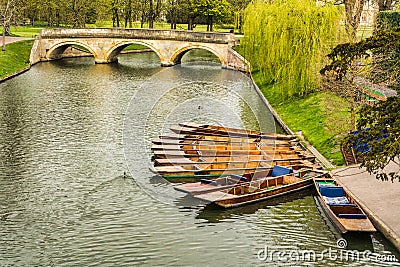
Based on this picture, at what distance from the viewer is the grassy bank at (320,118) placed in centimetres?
2758

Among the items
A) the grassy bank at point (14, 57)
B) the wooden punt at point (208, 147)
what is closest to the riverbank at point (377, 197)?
the wooden punt at point (208, 147)

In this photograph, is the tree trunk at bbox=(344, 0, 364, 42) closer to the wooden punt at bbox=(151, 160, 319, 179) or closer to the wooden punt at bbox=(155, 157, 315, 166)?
the wooden punt at bbox=(155, 157, 315, 166)

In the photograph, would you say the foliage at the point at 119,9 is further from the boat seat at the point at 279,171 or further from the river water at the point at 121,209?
the boat seat at the point at 279,171

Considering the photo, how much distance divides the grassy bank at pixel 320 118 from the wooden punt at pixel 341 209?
14.0 feet

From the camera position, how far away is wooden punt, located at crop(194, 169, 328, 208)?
20672 millimetres

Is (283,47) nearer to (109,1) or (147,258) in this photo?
(147,258)

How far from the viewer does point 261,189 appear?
22.1 m

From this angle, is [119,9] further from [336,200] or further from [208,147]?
[336,200]

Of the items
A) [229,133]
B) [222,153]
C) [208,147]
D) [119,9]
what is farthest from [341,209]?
[119,9]

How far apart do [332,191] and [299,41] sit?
1745cm

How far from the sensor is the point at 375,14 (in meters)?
33.9

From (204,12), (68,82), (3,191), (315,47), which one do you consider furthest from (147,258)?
(204,12)

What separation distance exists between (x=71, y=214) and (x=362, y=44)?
1182 cm

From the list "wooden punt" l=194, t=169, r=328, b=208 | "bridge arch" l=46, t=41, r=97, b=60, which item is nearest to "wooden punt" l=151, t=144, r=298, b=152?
Result: "wooden punt" l=194, t=169, r=328, b=208
